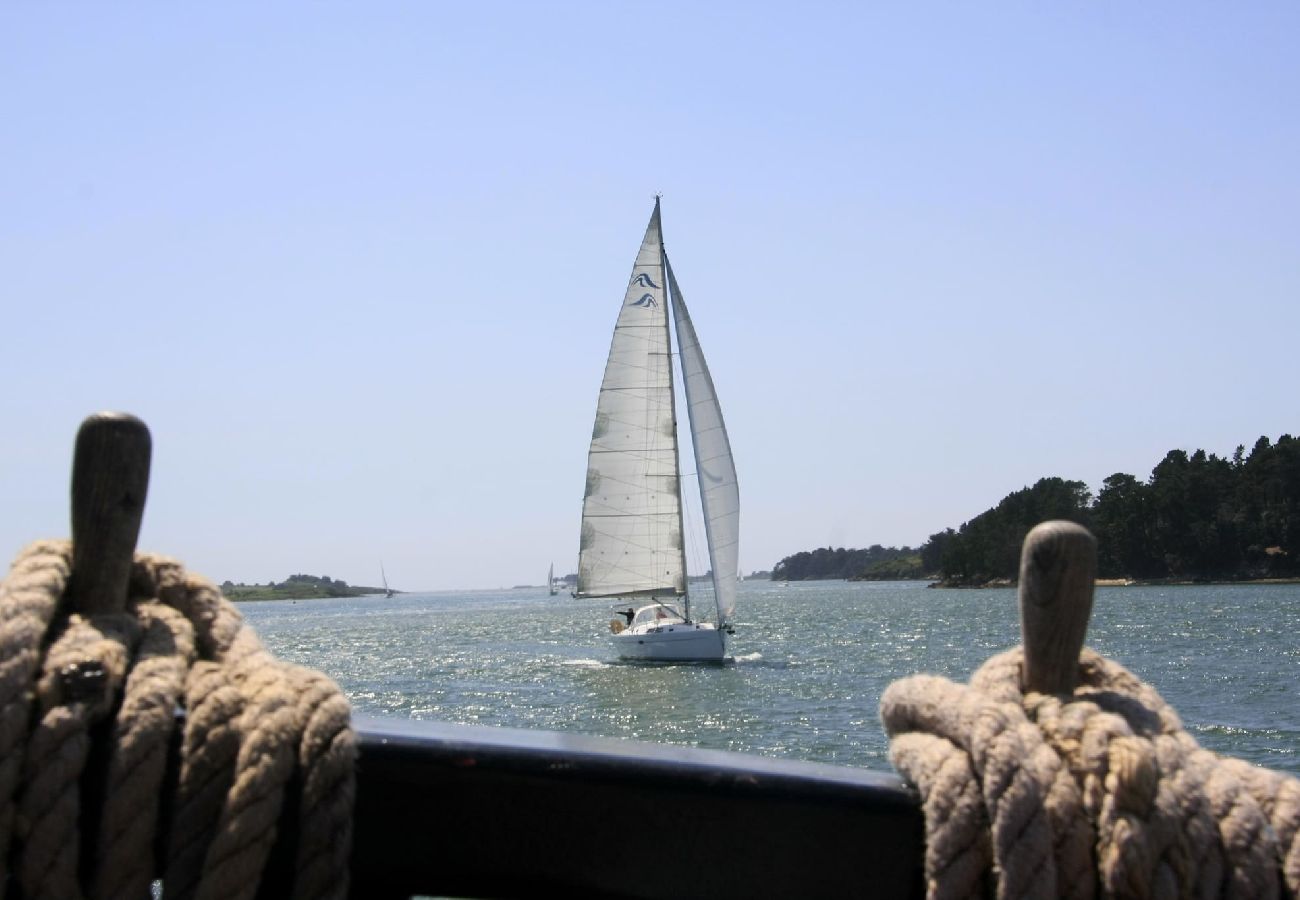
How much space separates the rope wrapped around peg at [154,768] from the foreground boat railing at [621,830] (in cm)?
15

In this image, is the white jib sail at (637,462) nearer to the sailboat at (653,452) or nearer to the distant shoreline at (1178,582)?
the sailboat at (653,452)

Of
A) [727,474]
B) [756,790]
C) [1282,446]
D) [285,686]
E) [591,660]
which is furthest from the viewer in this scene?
[1282,446]

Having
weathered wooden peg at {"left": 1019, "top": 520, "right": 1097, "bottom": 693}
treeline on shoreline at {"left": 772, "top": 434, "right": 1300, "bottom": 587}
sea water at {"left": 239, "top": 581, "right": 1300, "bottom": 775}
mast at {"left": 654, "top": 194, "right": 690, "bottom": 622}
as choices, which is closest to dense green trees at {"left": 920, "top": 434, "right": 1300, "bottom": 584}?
treeline on shoreline at {"left": 772, "top": 434, "right": 1300, "bottom": 587}

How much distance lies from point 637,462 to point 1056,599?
34.2 meters

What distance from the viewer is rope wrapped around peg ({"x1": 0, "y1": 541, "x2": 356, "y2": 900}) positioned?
1.42 metres

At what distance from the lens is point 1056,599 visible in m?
1.66

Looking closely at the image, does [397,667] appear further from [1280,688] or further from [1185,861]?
[1185,861]

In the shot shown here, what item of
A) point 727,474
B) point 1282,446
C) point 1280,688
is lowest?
point 1280,688

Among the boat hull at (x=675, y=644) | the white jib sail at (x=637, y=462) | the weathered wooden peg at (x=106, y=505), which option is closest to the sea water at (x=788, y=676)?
the boat hull at (x=675, y=644)

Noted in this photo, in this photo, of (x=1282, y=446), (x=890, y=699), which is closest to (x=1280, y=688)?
(x=890, y=699)

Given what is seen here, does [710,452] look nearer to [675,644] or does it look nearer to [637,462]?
[637,462]

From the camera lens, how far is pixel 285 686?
60.4 inches

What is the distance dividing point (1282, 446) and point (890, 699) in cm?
11658

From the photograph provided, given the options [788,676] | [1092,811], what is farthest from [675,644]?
[1092,811]
